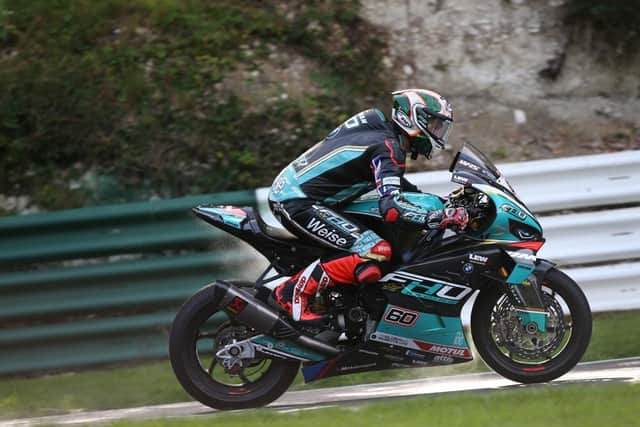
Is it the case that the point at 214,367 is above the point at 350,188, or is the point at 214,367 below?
below

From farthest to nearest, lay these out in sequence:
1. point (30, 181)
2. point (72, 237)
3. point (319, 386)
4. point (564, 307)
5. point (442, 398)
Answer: point (30, 181) < point (72, 237) < point (319, 386) < point (564, 307) < point (442, 398)

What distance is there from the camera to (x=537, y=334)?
630 cm

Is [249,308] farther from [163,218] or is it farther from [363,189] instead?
[163,218]

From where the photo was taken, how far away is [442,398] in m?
5.88

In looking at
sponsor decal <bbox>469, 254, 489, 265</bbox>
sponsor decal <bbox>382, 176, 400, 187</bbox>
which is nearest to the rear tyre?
sponsor decal <bbox>382, 176, 400, 187</bbox>

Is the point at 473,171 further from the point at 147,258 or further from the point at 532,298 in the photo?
the point at 147,258

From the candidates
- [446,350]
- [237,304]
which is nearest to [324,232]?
[237,304]

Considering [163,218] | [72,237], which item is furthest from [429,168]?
[72,237]

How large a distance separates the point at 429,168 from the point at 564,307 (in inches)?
129

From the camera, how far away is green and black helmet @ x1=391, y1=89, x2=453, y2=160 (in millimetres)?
6219

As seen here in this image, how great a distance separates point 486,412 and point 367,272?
117 centimetres

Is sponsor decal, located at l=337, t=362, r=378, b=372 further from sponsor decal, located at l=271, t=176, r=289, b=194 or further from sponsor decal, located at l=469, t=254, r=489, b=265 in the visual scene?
sponsor decal, located at l=271, t=176, r=289, b=194

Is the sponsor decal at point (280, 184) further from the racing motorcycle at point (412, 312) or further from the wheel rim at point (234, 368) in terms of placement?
the wheel rim at point (234, 368)

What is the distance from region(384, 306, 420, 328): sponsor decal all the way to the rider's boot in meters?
0.41
